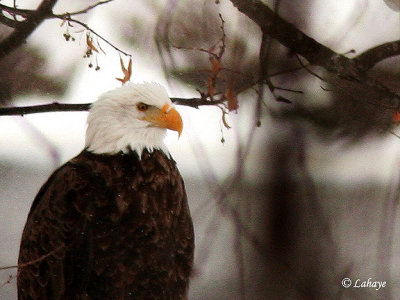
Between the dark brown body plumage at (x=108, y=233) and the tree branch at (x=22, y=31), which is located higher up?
the tree branch at (x=22, y=31)

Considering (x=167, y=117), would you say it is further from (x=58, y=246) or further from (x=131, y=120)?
(x=58, y=246)

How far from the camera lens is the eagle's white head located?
0.90 meters

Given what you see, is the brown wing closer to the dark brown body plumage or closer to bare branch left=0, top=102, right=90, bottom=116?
the dark brown body plumage

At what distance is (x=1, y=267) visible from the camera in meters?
0.93

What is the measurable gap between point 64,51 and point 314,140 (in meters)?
0.49

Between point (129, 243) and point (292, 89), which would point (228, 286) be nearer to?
point (129, 243)

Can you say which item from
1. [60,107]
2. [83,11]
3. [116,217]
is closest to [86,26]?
[83,11]

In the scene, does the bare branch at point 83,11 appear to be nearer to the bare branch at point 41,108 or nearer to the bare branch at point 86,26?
the bare branch at point 86,26


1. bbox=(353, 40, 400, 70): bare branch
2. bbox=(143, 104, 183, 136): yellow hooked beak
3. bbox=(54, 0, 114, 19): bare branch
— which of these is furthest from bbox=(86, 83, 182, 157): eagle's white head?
bbox=(353, 40, 400, 70): bare branch

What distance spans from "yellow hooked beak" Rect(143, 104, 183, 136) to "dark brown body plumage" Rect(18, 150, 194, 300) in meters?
0.09

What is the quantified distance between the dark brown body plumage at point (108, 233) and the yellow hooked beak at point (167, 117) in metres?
0.09

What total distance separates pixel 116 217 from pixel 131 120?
0.17 m

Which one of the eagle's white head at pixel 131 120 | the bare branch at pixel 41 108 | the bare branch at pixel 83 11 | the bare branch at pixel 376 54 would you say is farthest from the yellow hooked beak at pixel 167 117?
the bare branch at pixel 376 54

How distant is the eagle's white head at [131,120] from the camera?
903mm
